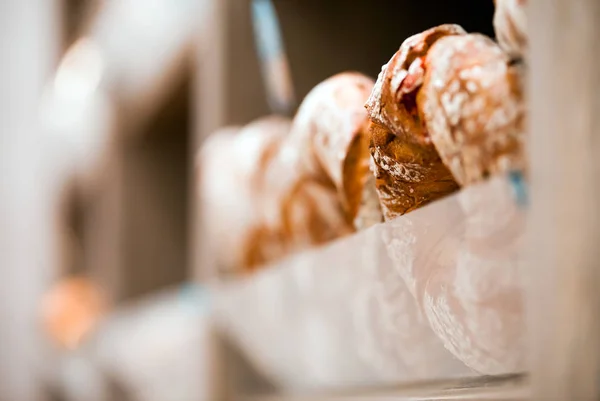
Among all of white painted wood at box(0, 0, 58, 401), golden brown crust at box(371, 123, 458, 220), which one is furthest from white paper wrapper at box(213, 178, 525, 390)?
white painted wood at box(0, 0, 58, 401)

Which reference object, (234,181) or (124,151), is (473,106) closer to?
(234,181)

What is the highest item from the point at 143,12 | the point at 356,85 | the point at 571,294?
the point at 143,12

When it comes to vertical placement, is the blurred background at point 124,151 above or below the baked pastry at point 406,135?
above

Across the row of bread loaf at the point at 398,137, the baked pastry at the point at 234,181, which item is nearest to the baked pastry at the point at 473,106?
the row of bread loaf at the point at 398,137

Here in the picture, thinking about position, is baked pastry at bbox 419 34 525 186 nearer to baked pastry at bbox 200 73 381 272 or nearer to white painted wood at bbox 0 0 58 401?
baked pastry at bbox 200 73 381 272

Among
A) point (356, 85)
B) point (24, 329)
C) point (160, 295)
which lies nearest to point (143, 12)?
point (160, 295)

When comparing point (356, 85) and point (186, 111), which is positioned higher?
point (186, 111)

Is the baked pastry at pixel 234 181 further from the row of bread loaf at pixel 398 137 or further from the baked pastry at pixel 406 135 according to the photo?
the baked pastry at pixel 406 135

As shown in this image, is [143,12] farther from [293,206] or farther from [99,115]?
[293,206]

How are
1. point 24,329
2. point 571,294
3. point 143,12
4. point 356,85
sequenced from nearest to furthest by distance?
1. point 571,294
2. point 356,85
3. point 143,12
4. point 24,329

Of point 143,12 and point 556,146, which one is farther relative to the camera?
point 143,12
